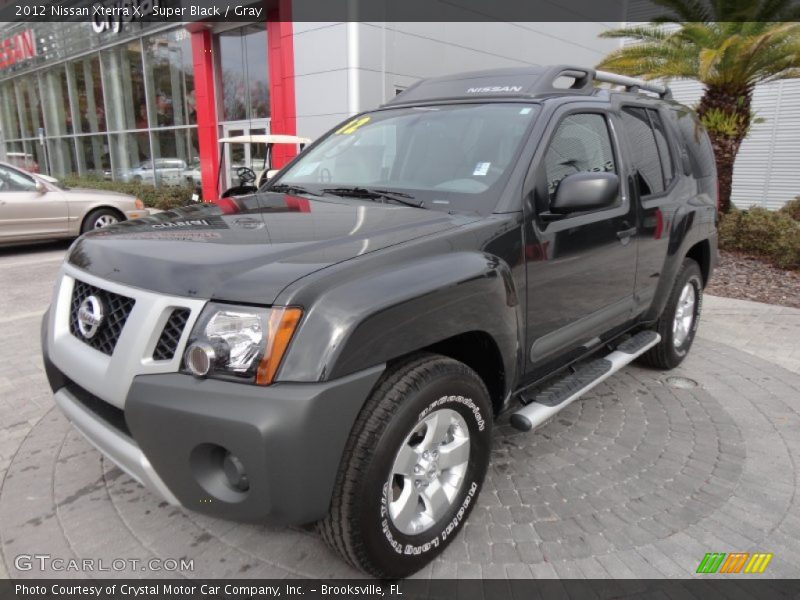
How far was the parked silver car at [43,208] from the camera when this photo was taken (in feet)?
29.6

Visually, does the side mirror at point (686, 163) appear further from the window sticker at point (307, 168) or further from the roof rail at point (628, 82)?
the window sticker at point (307, 168)

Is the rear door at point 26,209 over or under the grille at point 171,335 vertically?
under

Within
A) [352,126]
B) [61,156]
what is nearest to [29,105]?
[61,156]

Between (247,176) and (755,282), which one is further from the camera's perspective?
(247,176)

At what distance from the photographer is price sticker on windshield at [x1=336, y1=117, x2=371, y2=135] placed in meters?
3.78

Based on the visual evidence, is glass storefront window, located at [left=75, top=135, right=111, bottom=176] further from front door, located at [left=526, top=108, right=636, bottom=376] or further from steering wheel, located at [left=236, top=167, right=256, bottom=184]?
front door, located at [left=526, top=108, right=636, bottom=376]

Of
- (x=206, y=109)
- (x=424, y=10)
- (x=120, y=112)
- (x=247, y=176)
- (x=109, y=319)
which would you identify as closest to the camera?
(x=109, y=319)

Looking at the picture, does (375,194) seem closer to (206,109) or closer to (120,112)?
(206,109)

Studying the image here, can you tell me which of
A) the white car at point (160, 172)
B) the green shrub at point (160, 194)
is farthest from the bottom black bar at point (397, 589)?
the white car at point (160, 172)

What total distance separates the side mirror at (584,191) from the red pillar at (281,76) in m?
11.6

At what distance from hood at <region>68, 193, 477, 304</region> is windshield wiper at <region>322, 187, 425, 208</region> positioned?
0.30 ft

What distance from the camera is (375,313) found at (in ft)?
6.49

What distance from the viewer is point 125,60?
19094 millimetres

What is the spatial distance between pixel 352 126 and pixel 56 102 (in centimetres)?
2516
